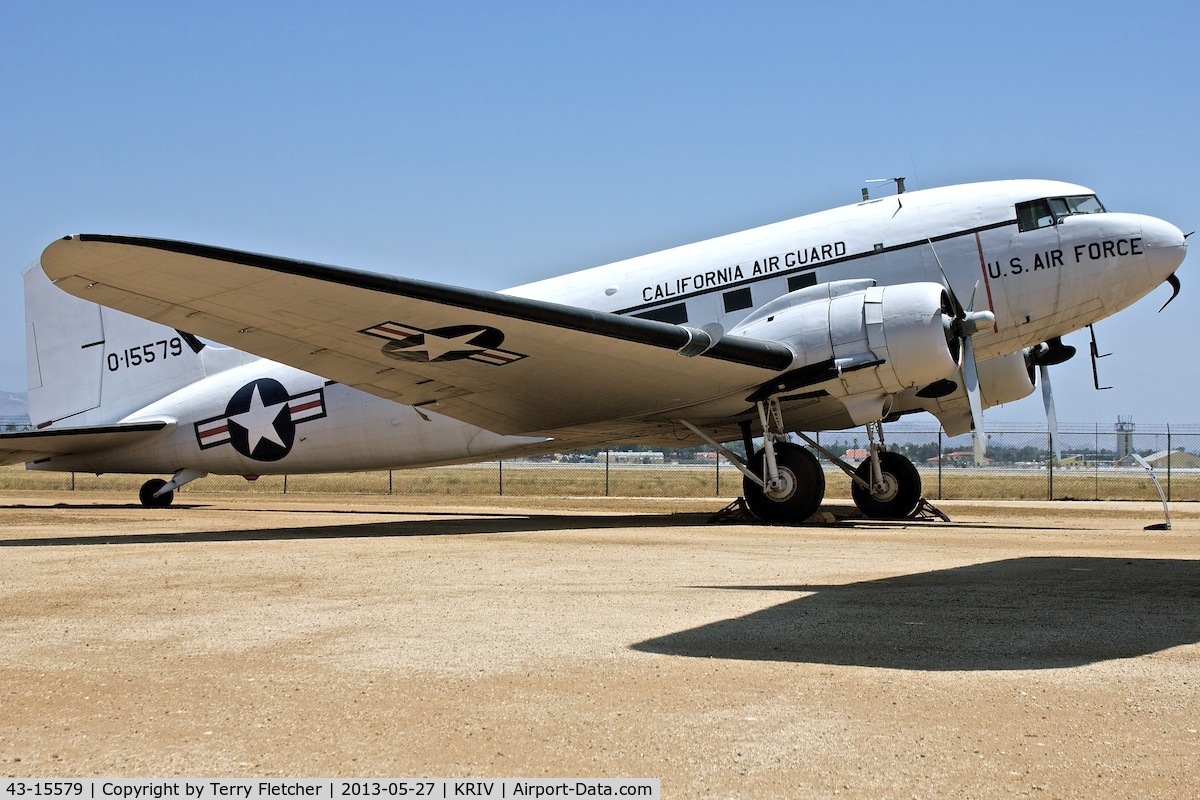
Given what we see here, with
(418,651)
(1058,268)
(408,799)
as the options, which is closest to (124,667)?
(418,651)

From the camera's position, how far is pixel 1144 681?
4812 mm

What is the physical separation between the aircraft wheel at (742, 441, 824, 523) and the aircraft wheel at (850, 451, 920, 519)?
333cm

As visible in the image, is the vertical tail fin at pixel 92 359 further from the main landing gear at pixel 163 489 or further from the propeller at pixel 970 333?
the propeller at pixel 970 333

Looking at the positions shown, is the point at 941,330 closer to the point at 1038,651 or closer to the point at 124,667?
the point at 1038,651

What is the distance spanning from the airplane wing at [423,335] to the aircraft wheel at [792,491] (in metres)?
1.22

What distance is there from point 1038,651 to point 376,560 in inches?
256

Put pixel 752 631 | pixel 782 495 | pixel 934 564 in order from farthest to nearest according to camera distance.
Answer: pixel 782 495 → pixel 934 564 → pixel 752 631

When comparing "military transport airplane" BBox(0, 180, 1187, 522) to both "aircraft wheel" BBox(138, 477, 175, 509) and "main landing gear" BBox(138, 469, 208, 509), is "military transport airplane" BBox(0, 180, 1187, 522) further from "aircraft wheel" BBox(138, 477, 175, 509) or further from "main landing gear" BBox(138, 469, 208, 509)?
"aircraft wheel" BBox(138, 477, 175, 509)

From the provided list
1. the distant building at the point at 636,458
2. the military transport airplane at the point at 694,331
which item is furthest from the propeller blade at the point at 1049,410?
the distant building at the point at 636,458

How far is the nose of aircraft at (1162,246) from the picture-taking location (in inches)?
570

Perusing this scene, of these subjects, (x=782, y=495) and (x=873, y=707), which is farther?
(x=782, y=495)

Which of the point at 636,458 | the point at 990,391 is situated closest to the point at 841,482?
the point at 990,391

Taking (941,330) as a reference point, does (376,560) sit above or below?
below

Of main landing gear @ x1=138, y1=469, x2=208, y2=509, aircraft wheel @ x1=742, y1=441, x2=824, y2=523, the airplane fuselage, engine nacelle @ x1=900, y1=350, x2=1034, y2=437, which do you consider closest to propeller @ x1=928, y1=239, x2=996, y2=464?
the airplane fuselage
